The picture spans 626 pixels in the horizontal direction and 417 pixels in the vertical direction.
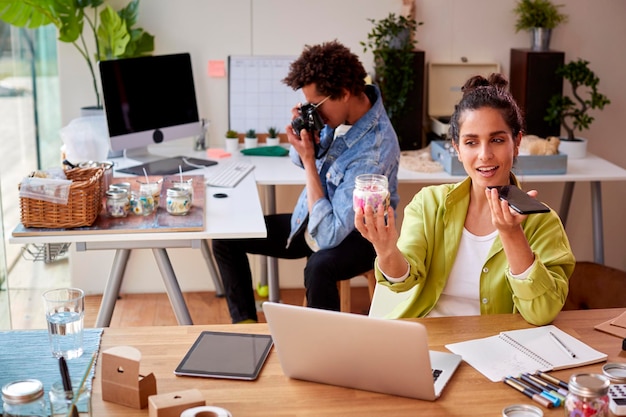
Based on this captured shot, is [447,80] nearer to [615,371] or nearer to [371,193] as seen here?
[371,193]

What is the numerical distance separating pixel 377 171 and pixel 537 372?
1375mm

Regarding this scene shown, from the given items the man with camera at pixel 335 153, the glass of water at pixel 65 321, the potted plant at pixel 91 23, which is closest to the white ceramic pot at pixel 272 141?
the potted plant at pixel 91 23

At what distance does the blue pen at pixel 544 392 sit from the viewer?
5.34 ft

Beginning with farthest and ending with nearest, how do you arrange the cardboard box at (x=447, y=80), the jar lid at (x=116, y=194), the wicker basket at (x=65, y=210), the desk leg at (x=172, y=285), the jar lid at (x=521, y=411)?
1. the cardboard box at (x=447, y=80)
2. the desk leg at (x=172, y=285)
3. the jar lid at (x=116, y=194)
4. the wicker basket at (x=65, y=210)
5. the jar lid at (x=521, y=411)

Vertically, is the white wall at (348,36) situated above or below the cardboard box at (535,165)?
above

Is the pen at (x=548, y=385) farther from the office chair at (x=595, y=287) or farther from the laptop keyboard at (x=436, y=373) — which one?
the office chair at (x=595, y=287)

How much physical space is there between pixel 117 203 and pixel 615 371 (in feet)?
5.80

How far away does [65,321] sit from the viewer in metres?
1.81

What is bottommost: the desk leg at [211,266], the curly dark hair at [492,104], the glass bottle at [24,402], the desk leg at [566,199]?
the desk leg at [211,266]

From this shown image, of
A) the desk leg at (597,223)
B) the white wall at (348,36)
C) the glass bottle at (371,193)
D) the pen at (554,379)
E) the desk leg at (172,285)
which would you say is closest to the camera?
the pen at (554,379)

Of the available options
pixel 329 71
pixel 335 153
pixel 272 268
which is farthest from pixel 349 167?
pixel 272 268

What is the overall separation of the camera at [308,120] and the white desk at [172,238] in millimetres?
330

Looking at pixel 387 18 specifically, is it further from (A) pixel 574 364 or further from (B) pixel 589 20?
(A) pixel 574 364

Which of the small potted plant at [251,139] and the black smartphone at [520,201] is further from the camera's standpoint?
the small potted plant at [251,139]
